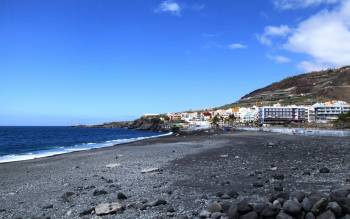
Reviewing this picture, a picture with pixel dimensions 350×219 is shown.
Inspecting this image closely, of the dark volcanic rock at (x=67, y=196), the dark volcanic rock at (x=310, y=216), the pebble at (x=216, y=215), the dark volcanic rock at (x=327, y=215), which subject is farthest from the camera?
the dark volcanic rock at (x=67, y=196)

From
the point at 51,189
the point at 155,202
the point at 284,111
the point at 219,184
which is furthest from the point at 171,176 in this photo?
the point at 284,111

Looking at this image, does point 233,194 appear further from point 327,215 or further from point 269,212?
point 327,215

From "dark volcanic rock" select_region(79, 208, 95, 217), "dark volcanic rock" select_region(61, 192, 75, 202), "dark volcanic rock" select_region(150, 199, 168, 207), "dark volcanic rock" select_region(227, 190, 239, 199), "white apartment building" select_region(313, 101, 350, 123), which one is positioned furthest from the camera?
"white apartment building" select_region(313, 101, 350, 123)

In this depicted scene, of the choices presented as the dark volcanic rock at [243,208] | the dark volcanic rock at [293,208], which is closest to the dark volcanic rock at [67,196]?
the dark volcanic rock at [243,208]

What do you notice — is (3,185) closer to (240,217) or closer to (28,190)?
(28,190)

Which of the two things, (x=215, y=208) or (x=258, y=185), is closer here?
(x=215, y=208)

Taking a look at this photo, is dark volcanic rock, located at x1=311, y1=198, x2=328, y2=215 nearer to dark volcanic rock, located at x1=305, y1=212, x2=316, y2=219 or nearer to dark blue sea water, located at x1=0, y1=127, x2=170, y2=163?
dark volcanic rock, located at x1=305, y1=212, x2=316, y2=219

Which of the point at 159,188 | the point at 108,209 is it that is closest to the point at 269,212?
the point at 108,209

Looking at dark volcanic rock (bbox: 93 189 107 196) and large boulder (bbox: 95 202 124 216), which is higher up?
large boulder (bbox: 95 202 124 216)

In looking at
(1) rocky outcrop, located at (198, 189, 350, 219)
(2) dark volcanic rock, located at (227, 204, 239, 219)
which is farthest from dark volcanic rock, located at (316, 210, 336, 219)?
(2) dark volcanic rock, located at (227, 204, 239, 219)

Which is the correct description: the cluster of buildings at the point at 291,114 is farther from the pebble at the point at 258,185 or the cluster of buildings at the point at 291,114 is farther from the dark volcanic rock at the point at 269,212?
the dark volcanic rock at the point at 269,212

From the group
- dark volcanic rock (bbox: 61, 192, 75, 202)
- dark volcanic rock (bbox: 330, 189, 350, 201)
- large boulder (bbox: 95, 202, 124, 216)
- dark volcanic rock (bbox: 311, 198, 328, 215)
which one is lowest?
dark volcanic rock (bbox: 61, 192, 75, 202)

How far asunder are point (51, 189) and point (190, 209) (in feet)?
25.2

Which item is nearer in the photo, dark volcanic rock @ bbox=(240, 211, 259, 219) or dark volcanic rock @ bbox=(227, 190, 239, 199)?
dark volcanic rock @ bbox=(240, 211, 259, 219)
